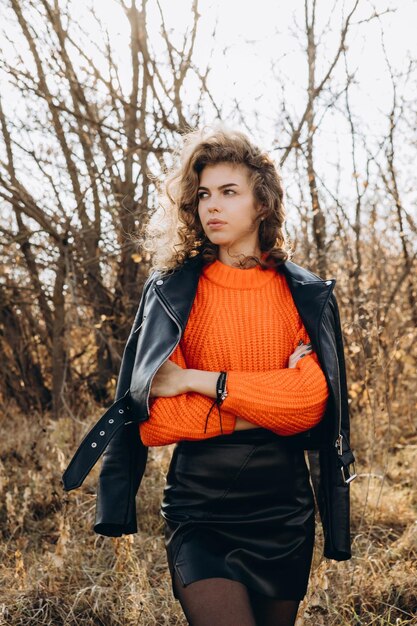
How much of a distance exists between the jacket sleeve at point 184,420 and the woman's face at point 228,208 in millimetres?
643

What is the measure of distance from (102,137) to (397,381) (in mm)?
3736

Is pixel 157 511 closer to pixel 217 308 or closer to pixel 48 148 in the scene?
pixel 217 308

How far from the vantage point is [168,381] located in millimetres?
2457

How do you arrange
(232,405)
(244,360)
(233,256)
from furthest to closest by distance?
1. (233,256)
2. (244,360)
3. (232,405)

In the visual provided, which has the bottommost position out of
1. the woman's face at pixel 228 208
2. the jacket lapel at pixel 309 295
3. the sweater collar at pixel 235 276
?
the jacket lapel at pixel 309 295

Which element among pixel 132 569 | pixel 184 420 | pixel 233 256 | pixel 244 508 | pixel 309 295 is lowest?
pixel 132 569

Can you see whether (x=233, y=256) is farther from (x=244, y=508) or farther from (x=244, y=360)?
(x=244, y=508)

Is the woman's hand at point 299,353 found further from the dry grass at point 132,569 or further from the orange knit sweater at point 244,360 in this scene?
the dry grass at point 132,569

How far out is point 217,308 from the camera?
262cm

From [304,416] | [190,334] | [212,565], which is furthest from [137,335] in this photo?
[212,565]

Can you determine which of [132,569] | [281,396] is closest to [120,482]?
[281,396]

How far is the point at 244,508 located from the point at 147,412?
47 centimetres

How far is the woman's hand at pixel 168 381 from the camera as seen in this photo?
7.98 ft

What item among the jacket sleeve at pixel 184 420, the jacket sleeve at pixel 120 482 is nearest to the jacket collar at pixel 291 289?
the jacket sleeve at pixel 184 420
